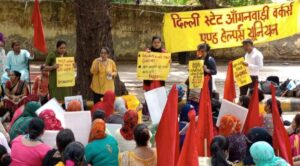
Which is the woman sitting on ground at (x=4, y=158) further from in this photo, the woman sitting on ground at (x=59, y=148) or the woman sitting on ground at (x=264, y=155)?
the woman sitting on ground at (x=264, y=155)

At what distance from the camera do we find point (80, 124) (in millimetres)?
6812

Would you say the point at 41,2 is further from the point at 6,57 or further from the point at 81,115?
the point at 81,115

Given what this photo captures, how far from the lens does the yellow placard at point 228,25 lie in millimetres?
11875

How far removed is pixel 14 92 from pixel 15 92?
2 centimetres

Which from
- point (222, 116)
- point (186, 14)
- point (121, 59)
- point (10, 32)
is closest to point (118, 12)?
point (121, 59)

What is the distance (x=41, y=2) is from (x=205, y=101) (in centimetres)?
1462

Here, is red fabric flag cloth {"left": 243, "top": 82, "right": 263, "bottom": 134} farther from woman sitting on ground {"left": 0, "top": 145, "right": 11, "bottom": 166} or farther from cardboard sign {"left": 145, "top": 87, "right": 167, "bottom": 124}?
woman sitting on ground {"left": 0, "top": 145, "right": 11, "bottom": 166}

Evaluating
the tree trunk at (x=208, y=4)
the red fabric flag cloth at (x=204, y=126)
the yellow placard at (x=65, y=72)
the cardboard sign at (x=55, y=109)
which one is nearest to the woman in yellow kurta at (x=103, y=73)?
the yellow placard at (x=65, y=72)

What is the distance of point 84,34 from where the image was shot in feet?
38.1

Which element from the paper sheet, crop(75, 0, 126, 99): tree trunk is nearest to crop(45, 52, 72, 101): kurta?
Answer: crop(75, 0, 126, 99): tree trunk

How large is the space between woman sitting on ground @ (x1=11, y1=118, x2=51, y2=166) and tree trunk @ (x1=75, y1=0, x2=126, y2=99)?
223 inches

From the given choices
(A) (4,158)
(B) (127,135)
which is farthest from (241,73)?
(A) (4,158)

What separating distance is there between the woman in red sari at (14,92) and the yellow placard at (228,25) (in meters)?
2.85

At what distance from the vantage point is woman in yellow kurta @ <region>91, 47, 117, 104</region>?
9.87 m
